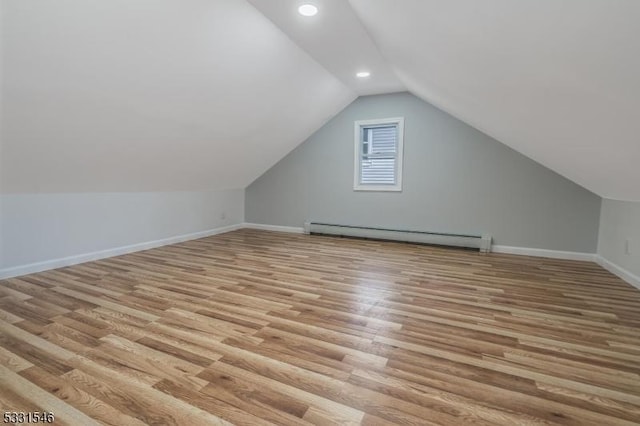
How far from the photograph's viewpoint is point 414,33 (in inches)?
86.8

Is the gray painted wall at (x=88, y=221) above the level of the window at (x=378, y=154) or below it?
below

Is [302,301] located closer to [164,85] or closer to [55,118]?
[164,85]

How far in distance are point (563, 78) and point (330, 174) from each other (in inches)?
161

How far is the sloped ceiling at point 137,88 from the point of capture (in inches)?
80.8

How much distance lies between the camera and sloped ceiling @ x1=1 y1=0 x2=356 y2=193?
205cm

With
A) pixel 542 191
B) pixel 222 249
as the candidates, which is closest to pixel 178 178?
pixel 222 249

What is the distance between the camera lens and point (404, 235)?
4.95 metres

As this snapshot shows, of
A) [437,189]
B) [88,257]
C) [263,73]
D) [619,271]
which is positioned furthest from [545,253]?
[88,257]

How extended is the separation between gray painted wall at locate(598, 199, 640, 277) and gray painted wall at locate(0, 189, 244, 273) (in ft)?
18.7

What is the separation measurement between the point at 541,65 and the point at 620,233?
10.0 feet

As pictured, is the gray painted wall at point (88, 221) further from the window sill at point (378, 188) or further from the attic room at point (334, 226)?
the window sill at point (378, 188)

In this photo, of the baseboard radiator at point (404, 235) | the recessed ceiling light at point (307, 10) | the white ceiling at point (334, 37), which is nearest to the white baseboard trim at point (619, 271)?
the baseboard radiator at point (404, 235)

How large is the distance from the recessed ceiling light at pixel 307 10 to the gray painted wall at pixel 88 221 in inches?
124

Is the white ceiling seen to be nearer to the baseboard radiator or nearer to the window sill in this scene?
the window sill
